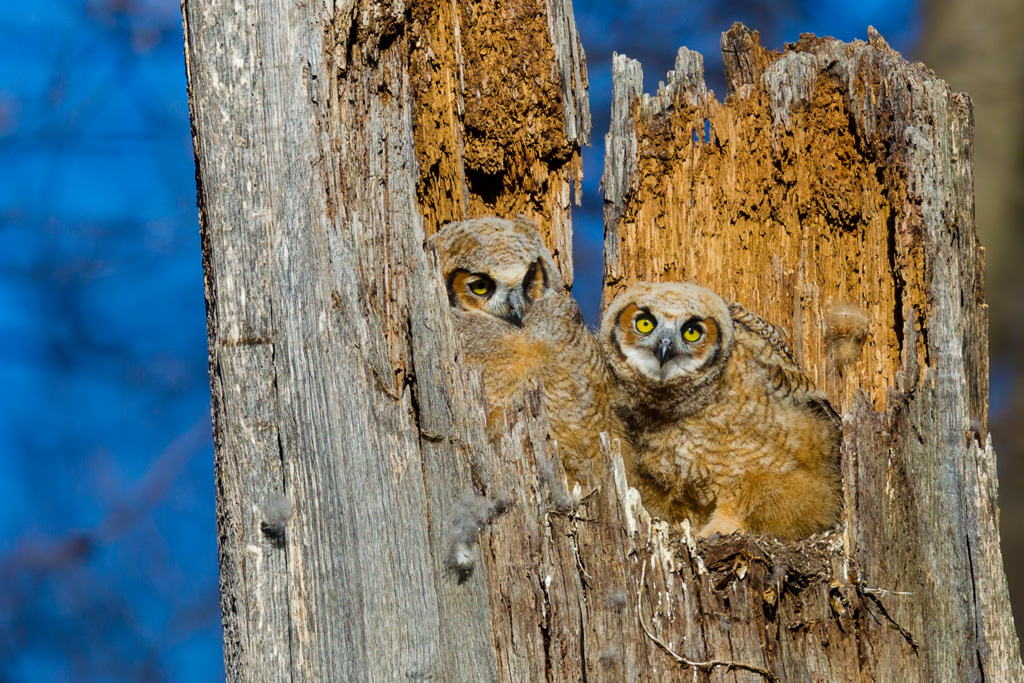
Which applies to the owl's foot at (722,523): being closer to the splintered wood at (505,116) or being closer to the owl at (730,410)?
the owl at (730,410)

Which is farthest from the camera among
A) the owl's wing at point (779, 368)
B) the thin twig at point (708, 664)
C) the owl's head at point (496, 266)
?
the owl's wing at point (779, 368)

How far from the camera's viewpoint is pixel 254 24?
1.90m

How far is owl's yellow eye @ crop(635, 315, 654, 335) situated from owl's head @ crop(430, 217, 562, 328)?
27cm

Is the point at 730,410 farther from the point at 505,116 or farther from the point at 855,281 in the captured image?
the point at 505,116

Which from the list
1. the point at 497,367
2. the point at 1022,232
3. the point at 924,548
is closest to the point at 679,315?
the point at 497,367

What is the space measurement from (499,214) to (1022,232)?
14.2 ft

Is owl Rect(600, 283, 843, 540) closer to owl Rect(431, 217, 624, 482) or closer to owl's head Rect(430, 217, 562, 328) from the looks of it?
owl Rect(431, 217, 624, 482)

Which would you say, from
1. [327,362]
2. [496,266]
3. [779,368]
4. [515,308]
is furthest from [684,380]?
[327,362]

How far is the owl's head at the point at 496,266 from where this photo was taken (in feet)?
8.29

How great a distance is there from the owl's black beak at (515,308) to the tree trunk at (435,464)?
55cm

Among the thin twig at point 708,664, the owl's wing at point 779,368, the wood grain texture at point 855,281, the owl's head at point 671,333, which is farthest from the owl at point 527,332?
the thin twig at point 708,664

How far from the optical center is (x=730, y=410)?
2662mm

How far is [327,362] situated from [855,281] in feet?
5.38

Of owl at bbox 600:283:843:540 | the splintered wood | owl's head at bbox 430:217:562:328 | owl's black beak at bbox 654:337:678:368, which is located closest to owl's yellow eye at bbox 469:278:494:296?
owl's head at bbox 430:217:562:328
